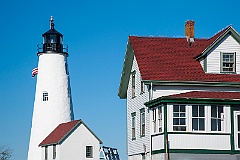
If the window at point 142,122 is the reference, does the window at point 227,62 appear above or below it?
above

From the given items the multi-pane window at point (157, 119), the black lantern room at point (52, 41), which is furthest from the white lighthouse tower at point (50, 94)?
the multi-pane window at point (157, 119)

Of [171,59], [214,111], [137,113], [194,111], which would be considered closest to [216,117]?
[214,111]

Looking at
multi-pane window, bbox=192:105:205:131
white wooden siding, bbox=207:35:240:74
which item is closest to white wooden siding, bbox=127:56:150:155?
multi-pane window, bbox=192:105:205:131

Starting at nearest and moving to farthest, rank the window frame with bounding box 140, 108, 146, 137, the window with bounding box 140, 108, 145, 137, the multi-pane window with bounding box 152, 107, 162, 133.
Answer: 1. the multi-pane window with bounding box 152, 107, 162, 133
2. the window frame with bounding box 140, 108, 146, 137
3. the window with bounding box 140, 108, 145, 137

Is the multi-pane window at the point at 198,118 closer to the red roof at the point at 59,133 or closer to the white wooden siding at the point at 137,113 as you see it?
the white wooden siding at the point at 137,113

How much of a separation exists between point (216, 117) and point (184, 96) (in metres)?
1.99

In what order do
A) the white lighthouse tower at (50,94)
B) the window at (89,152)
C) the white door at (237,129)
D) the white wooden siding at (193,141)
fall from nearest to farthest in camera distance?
the white wooden siding at (193,141) < the white door at (237,129) < the window at (89,152) < the white lighthouse tower at (50,94)

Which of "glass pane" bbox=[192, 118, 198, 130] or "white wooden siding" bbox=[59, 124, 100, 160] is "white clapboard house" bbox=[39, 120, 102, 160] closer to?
"white wooden siding" bbox=[59, 124, 100, 160]

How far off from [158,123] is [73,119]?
2766cm

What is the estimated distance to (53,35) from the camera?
64125mm

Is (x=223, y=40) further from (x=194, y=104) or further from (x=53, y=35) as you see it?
(x=53, y=35)

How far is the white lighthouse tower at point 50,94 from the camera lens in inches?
2477

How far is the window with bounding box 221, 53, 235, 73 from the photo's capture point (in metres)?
39.2

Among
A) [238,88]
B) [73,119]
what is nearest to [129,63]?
[238,88]
